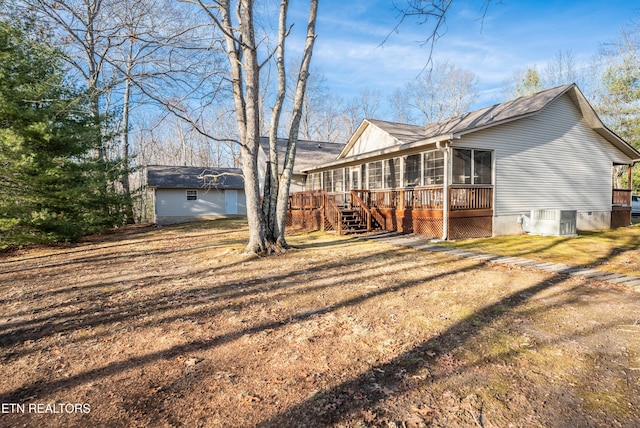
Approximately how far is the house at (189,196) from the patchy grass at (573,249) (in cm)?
1546

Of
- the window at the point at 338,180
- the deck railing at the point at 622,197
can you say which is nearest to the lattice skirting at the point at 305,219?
the window at the point at 338,180

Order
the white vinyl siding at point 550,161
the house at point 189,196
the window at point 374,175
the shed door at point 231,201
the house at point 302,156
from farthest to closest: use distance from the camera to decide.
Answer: the shed door at point 231,201
the house at point 189,196
the house at point 302,156
the window at point 374,175
the white vinyl siding at point 550,161

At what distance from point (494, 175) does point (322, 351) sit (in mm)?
9956

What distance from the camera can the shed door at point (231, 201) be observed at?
23.5 m

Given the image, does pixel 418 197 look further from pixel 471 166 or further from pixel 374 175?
pixel 374 175

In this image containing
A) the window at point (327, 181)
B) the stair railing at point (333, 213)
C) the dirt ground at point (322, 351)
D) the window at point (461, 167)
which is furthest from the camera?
the window at point (327, 181)

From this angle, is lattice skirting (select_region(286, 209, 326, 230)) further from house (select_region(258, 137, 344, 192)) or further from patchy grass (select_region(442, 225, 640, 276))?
patchy grass (select_region(442, 225, 640, 276))

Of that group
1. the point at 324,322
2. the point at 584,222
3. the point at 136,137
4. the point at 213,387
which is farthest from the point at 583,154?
the point at 136,137

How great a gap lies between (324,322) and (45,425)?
247 cm

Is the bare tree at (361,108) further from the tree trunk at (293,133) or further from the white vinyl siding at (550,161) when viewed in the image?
the tree trunk at (293,133)

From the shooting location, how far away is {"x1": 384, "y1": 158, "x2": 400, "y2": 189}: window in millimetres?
13711

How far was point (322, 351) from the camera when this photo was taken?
3033mm

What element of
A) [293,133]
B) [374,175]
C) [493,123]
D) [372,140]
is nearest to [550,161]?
[493,123]

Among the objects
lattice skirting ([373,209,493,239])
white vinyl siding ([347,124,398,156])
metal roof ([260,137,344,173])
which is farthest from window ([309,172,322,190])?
lattice skirting ([373,209,493,239])
